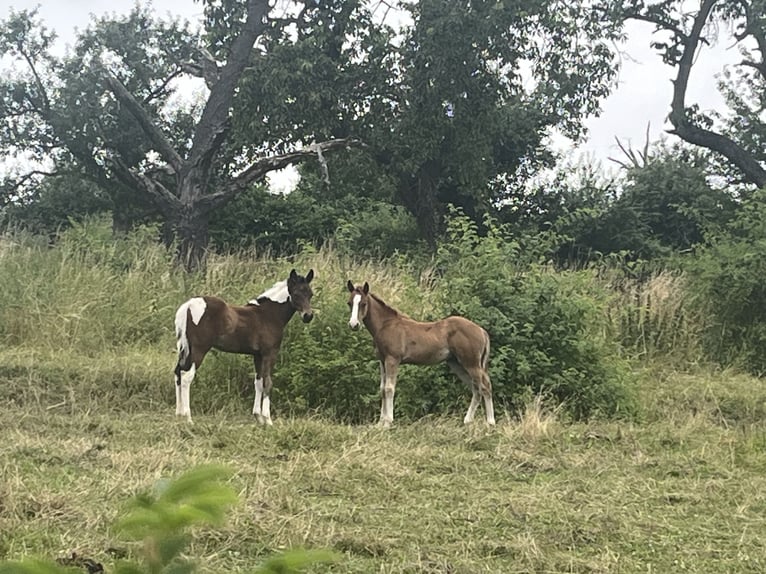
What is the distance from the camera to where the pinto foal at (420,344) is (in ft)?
25.7

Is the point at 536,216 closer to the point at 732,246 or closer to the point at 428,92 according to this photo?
the point at 428,92

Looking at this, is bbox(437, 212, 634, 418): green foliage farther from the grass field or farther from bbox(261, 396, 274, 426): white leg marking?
bbox(261, 396, 274, 426): white leg marking

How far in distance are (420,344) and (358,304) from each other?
703 millimetres

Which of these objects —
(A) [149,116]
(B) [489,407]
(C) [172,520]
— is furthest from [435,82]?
(C) [172,520]

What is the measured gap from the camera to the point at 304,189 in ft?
74.8

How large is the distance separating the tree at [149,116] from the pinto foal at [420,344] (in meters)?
7.51

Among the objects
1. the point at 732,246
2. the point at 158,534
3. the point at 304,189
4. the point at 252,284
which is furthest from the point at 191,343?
the point at 304,189

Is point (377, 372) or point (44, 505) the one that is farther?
point (377, 372)

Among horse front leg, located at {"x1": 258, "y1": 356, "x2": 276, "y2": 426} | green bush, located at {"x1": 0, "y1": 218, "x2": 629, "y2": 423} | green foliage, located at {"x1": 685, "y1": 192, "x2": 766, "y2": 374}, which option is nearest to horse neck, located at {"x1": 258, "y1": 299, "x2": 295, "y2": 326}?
horse front leg, located at {"x1": 258, "y1": 356, "x2": 276, "y2": 426}

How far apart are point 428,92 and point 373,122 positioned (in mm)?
1621

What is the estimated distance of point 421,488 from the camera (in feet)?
16.9

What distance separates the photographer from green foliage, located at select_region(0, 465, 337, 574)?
1109 millimetres

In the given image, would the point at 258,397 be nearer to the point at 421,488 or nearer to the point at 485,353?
the point at 485,353

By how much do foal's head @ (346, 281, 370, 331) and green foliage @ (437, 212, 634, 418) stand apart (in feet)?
4.64
